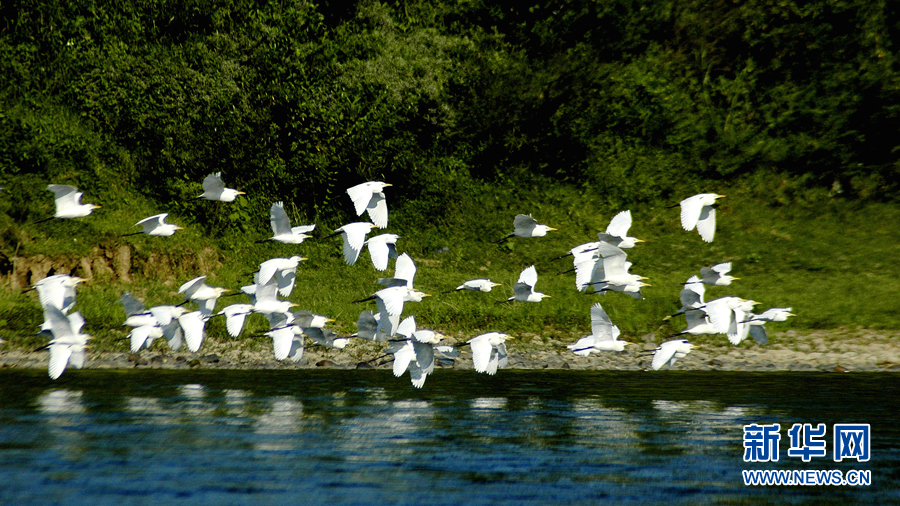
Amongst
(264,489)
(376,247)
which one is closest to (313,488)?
(264,489)

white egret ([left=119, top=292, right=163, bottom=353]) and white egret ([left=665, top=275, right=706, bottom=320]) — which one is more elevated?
white egret ([left=665, top=275, right=706, bottom=320])

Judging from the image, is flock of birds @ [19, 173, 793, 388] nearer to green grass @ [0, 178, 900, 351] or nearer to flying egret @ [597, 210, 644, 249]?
flying egret @ [597, 210, 644, 249]

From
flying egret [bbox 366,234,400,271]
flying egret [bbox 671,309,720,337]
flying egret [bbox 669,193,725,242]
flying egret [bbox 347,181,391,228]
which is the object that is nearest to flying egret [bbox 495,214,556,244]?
flying egret [bbox 366,234,400,271]

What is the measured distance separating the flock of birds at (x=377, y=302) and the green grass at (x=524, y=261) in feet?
16.4

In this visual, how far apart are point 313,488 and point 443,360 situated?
300 inches

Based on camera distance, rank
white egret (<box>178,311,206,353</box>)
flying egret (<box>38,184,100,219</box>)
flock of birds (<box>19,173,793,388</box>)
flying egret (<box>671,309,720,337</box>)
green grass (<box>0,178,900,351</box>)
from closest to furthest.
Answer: white egret (<box>178,311,206,353</box>) → flock of birds (<box>19,173,793,388</box>) → flying egret (<box>38,184,100,219</box>) → flying egret (<box>671,309,720,337</box>) → green grass (<box>0,178,900,351</box>)

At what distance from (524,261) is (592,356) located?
6603 millimetres

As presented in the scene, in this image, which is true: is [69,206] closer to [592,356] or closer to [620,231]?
[620,231]

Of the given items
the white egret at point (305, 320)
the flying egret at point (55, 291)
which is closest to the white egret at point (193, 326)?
the white egret at point (305, 320)

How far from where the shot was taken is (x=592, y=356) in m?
19.9

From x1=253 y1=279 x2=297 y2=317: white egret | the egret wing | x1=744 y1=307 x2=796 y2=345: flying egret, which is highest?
the egret wing

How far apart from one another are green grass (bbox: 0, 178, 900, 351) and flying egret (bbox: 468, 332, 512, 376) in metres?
5.31

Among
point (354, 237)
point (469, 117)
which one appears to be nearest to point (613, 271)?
point (354, 237)

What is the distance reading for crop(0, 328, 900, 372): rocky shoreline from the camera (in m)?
18.9
